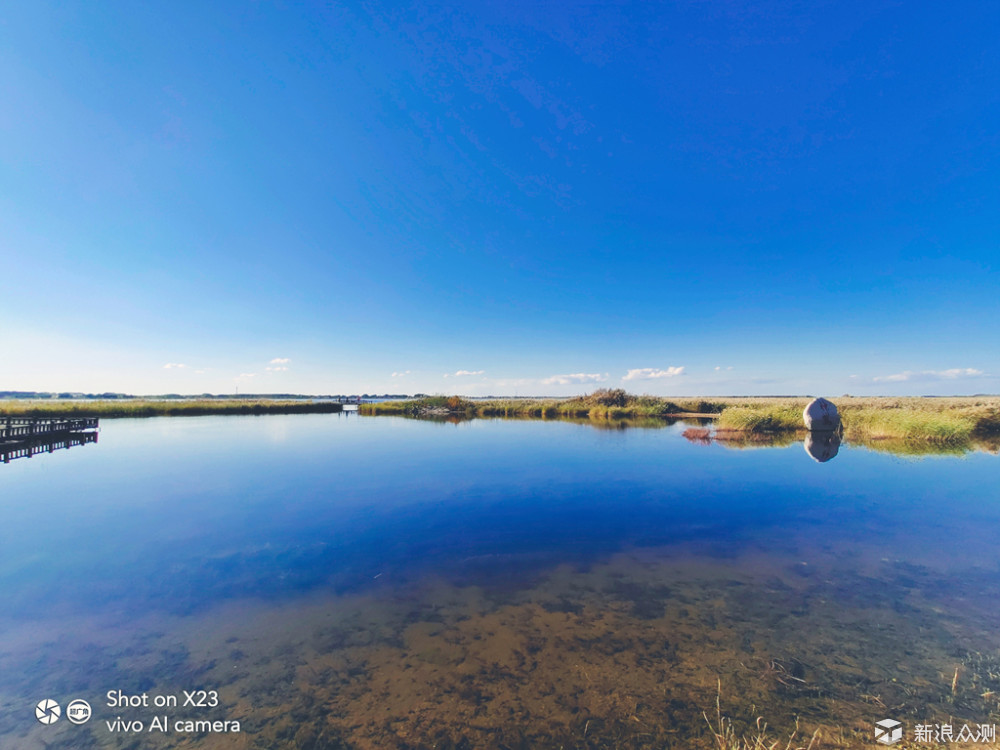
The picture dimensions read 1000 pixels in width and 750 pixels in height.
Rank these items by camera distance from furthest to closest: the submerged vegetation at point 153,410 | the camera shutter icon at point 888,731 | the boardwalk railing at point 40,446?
the submerged vegetation at point 153,410, the boardwalk railing at point 40,446, the camera shutter icon at point 888,731

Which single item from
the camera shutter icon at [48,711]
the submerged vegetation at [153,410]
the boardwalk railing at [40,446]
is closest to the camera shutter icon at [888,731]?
the camera shutter icon at [48,711]

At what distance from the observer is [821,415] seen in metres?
25.1

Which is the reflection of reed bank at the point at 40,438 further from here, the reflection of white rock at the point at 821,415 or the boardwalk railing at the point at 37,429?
the reflection of white rock at the point at 821,415

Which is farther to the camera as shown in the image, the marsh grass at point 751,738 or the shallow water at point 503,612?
the shallow water at point 503,612

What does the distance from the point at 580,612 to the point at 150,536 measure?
29.4 ft

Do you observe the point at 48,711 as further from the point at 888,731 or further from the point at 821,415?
the point at 821,415

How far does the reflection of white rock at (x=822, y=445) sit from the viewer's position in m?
17.5

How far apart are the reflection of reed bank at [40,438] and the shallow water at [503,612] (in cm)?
1201

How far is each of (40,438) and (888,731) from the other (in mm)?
37320

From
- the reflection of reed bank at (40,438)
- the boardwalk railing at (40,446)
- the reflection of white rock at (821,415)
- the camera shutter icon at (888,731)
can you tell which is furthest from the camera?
the reflection of white rock at (821,415)

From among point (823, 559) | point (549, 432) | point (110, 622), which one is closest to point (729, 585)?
point (823, 559)

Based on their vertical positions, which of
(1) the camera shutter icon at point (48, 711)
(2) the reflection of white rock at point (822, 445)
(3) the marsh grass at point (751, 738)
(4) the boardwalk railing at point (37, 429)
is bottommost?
(1) the camera shutter icon at point (48, 711)

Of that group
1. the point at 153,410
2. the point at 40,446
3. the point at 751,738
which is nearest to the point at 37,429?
the point at 40,446

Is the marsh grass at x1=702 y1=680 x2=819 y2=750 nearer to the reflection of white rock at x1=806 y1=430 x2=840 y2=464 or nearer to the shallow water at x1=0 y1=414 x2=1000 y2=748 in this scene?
the shallow water at x1=0 y1=414 x2=1000 y2=748
